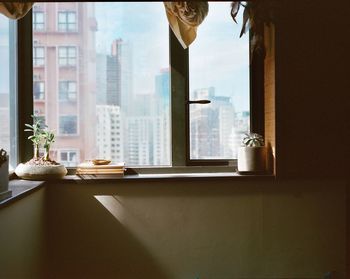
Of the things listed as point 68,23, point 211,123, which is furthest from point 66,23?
point 211,123

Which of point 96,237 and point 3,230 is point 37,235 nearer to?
point 96,237

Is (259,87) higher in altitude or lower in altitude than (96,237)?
higher

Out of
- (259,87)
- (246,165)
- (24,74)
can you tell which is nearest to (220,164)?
(246,165)

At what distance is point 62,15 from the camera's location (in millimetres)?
2818

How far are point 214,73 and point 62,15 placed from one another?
42.5 inches

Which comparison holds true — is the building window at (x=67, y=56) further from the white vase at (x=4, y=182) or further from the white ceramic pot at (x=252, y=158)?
the white ceramic pot at (x=252, y=158)

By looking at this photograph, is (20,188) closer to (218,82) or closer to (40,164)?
(40,164)

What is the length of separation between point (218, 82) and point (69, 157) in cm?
111

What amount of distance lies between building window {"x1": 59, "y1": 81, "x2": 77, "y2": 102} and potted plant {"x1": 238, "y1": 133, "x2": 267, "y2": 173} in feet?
3.75

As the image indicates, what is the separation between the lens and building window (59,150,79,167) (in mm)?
2814

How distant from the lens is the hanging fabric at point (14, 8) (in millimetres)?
2254

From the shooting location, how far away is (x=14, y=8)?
2324 mm

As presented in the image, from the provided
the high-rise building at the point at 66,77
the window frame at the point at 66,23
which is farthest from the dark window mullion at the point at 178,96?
the window frame at the point at 66,23

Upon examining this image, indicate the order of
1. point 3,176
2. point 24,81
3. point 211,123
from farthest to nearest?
point 211,123, point 24,81, point 3,176
